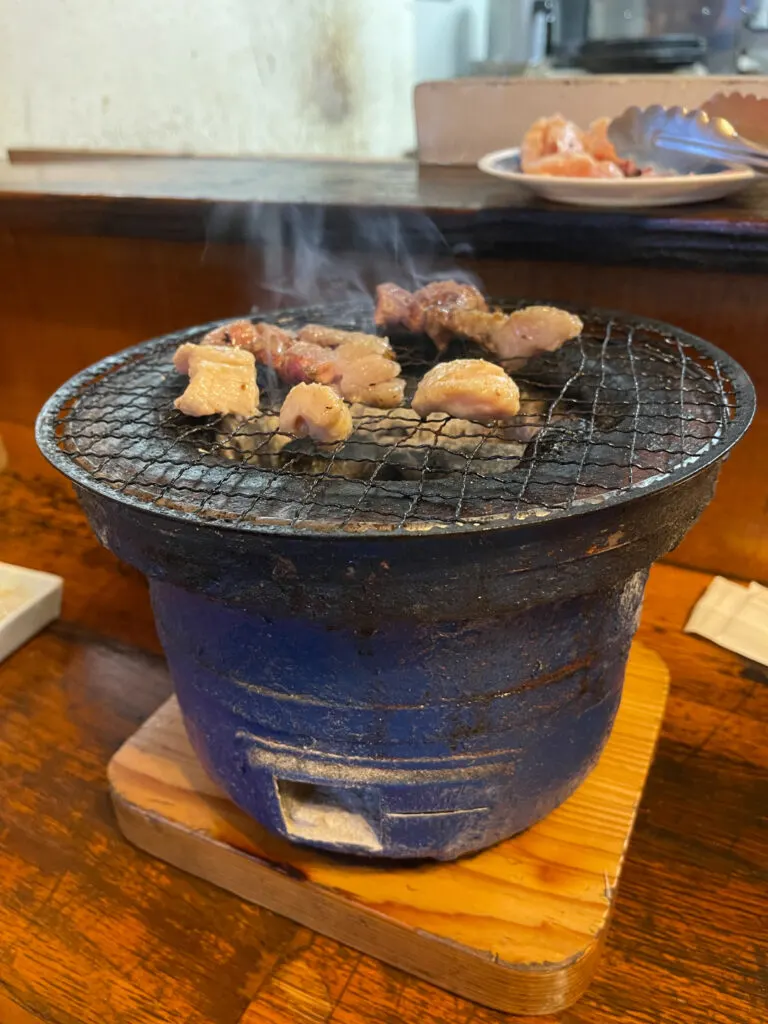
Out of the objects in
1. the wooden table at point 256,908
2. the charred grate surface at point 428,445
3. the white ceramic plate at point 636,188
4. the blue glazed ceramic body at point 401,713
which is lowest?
the wooden table at point 256,908

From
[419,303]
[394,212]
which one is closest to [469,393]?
[419,303]

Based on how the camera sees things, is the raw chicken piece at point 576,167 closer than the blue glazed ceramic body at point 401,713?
No

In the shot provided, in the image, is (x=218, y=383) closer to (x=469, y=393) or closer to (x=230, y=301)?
(x=469, y=393)

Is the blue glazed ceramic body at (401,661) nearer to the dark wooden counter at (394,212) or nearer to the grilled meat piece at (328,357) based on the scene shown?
the grilled meat piece at (328,357)

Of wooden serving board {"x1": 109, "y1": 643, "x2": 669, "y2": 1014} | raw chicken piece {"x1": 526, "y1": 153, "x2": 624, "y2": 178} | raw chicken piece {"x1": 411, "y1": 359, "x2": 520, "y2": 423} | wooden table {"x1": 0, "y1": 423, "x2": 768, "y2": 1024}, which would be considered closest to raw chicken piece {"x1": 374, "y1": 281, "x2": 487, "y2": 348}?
raw chicken piece {"x1": 411, "y1": 359, "x2": 520, "y2": 423}

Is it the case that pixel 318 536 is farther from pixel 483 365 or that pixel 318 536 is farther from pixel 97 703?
pixel 97 703

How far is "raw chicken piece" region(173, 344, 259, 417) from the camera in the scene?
1.24 meters

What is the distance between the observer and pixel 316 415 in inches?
44.7

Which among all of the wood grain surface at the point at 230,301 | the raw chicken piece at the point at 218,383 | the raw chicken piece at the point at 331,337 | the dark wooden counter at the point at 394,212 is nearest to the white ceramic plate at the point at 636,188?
the dark wooden counter at the point at 394,212

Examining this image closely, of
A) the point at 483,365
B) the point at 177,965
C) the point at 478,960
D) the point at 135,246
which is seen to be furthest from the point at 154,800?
the point at 135,246

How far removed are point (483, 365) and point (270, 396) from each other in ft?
1.34

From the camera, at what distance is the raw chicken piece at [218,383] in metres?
1.24

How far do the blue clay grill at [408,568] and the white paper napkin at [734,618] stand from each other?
0.75 m

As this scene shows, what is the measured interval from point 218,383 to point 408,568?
51cm
